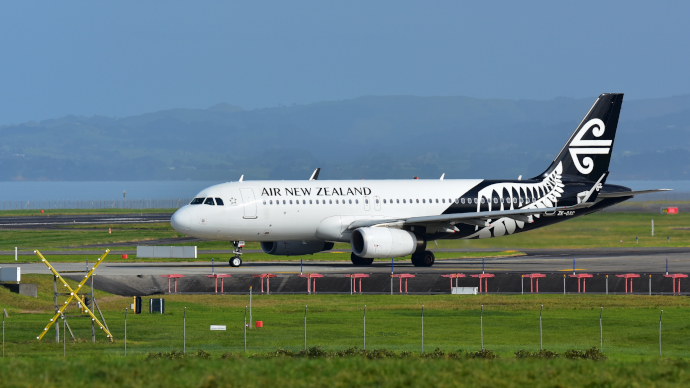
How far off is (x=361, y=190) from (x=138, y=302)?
20.5 metres

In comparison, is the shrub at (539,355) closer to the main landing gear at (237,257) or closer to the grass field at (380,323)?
the grass field at (380,323)

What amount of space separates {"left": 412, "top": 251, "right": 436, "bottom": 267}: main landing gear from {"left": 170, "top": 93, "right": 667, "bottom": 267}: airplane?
61 millimetres

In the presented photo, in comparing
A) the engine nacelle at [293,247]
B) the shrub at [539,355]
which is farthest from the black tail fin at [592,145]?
the shrub at [539,355]

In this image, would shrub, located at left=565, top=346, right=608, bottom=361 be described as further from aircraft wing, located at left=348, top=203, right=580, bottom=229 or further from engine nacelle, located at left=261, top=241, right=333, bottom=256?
engine nacelle, located at left=261, top=241, right=333, bottom=256

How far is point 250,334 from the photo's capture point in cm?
3425

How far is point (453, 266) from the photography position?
5803cm

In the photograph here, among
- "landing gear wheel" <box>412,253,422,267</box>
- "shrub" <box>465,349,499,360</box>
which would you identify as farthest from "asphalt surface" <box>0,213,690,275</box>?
"shrub" <box>465,349,499,360</box>

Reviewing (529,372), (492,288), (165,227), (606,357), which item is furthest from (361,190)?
(165,227)

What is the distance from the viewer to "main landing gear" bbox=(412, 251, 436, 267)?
187ft

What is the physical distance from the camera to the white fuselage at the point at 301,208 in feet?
177

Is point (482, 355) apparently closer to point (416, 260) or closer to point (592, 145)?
point (416, 260)

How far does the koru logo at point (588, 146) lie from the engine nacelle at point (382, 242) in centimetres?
1401

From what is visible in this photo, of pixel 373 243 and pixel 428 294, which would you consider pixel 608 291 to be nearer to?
pixel 428 294

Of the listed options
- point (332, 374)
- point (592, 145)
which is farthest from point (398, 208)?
point (332, 374)
